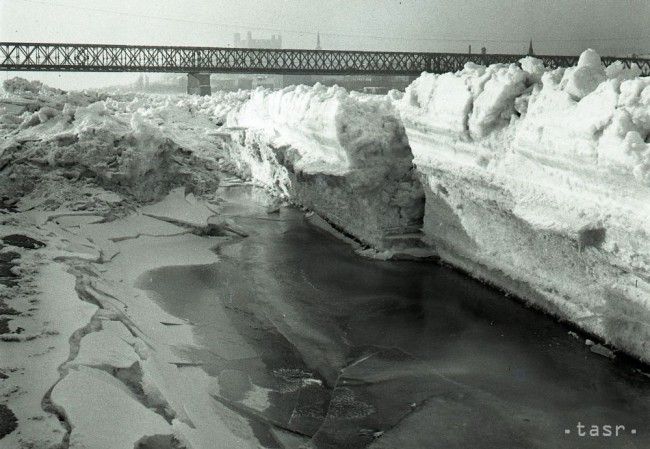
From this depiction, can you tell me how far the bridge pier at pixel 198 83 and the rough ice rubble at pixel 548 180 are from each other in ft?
83.9

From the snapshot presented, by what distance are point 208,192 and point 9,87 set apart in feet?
19.1

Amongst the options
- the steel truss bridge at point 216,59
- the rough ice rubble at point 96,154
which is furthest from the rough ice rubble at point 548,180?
the steel truss bridge at point 216,59

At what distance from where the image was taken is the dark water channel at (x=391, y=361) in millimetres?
3803

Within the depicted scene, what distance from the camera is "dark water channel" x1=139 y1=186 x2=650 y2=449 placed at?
380 centimetres

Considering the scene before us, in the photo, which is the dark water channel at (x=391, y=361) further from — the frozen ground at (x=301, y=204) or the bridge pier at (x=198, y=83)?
the bridge pier at (x=198, y=83)

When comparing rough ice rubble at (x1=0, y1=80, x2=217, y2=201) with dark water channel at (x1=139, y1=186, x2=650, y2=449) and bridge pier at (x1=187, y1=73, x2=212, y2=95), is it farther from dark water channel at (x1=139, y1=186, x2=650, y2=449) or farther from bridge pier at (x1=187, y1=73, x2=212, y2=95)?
bridge pier at (x1=187, y1=73, x2=212, y2=95)

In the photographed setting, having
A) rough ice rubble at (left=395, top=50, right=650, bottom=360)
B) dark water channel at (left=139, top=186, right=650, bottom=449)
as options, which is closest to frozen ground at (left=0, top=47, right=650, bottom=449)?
rough ice rubble at (left=395, top=50, right=650, bottom=360)

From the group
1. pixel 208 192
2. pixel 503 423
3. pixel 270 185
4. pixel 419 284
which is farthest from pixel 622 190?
pixel 270 185

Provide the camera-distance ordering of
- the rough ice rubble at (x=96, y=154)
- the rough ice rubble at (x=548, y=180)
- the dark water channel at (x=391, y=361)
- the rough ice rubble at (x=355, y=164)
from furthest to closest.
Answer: the rough ice rubble at (x=96, y=154) → the rough ice rubble at (x=355, y=164) → the rough ice rubble at (x=548, y=180) → the dark water channel at (x=391, y=361)

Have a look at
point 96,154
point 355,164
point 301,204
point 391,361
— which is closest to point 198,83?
point 301,204

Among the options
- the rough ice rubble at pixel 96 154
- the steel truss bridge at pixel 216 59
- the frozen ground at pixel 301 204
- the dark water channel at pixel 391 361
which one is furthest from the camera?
the steel truss bridge at pixel 216 59

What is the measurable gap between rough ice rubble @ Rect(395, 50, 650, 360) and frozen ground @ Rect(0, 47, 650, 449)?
0.01 m

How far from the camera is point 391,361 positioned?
473 centimetres

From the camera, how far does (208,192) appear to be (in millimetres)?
9047
